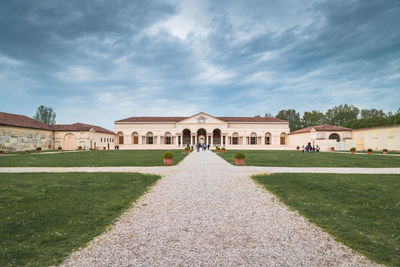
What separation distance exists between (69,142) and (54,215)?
1770 inches

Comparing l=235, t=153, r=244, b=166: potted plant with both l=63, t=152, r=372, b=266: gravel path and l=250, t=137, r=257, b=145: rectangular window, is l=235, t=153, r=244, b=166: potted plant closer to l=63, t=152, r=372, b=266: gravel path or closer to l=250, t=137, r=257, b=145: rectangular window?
l=63, t=152, r=372, b=266: gravel path

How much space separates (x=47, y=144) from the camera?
39875 millimetres

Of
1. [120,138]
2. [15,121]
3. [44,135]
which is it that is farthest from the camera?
[120,138]

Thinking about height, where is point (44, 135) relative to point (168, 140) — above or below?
above

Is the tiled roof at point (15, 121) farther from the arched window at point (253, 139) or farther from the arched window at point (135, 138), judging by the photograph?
the arched window at point (253, 139)

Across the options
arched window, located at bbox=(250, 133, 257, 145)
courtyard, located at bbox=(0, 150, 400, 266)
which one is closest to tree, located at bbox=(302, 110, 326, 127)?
arched window, located at bbox=(250, 133, 257, 145)

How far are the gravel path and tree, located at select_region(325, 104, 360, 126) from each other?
266ft

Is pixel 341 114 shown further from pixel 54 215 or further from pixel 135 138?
pixel 54 215

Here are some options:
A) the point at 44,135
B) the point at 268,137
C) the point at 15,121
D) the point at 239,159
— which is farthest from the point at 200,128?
the point at 239,159

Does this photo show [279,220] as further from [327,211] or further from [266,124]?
[266,124]

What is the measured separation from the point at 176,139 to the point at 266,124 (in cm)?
2476

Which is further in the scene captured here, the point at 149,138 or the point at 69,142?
the point at 149,138

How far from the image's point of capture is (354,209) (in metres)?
5.07

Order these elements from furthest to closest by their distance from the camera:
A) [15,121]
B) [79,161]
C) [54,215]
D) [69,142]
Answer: [69,142], [15,121], [79,161], [54,215]
